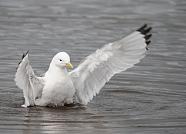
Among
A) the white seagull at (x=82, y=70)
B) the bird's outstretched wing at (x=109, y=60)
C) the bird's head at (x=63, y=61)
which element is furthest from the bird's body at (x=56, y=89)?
the bird's outstretched wing at (x=109, y=60)

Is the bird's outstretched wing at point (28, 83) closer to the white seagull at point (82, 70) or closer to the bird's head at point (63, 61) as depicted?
the white seagull at point (82, 70)

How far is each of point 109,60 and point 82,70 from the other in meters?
0.46

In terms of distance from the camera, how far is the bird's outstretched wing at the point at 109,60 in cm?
1184

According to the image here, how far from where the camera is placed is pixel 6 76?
538 inches

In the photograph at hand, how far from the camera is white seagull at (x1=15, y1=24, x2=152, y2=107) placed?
11.8m

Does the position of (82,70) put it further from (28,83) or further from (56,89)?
(28,83)

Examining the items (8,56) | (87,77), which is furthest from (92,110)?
(8,56)

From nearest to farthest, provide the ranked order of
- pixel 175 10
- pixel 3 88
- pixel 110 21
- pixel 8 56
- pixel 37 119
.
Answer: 1. pixel 37 119
2. pixel 3 88
3. pixel 8 56
4. pixel 110 21
5. pixel 175 10

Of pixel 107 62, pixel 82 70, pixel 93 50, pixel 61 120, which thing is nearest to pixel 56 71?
pixel 82 70

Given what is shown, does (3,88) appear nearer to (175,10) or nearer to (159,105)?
(159,105)

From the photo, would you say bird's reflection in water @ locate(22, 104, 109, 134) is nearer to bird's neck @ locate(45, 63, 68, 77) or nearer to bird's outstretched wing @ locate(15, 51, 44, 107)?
bird's outstretched wing @ locate(15, 51, 44, 107)

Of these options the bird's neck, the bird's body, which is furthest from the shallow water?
the bird's neck

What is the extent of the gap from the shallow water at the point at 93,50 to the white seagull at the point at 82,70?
0.23 metres

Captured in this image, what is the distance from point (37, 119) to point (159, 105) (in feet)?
6.67
